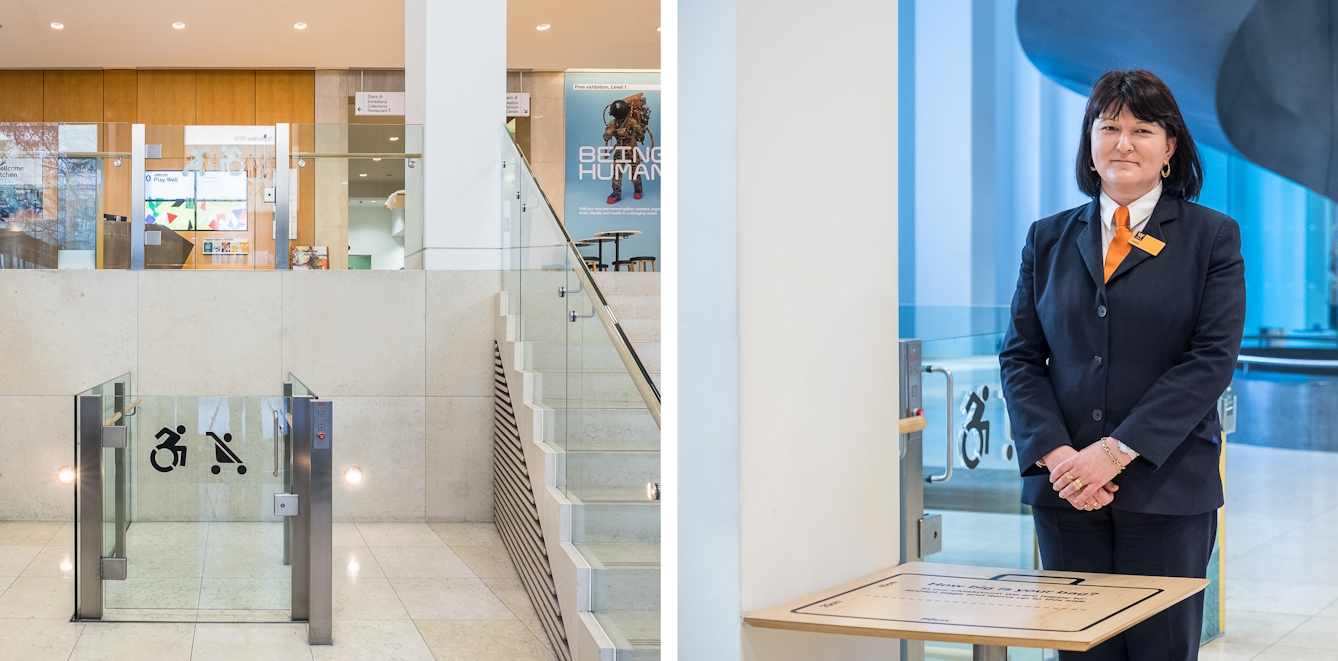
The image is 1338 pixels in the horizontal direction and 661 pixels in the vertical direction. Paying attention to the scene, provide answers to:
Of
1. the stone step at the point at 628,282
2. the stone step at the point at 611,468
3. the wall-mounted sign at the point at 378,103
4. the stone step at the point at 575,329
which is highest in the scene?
the wall-mounted sign at the point at 378,103

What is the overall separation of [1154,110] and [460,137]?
6113 mm

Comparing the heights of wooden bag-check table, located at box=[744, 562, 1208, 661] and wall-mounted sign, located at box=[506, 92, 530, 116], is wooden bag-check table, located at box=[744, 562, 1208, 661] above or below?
below

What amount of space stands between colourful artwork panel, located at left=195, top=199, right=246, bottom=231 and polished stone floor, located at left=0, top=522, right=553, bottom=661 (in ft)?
8.79

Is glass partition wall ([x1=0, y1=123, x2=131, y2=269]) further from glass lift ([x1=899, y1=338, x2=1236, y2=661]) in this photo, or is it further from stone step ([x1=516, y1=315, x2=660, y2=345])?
glass lift ([x1=899, y1=338, x2=1236, y2=661])

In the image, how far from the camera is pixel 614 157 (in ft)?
37.5

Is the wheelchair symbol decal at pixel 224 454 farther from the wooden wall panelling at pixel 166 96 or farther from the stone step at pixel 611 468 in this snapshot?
the wooden wall panelling at pixel 166 96

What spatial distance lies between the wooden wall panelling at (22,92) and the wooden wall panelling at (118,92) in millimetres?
822

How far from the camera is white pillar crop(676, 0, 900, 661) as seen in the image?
1.63 meters

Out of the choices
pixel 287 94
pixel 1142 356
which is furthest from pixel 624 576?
pixel 287 94

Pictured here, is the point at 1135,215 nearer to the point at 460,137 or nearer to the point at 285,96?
the point at 460,137

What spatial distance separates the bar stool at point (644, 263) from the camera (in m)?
8.73

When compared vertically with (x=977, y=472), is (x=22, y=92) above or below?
above

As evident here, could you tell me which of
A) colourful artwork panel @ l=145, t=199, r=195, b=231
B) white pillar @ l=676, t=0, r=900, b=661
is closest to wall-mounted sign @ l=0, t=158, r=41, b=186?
colourful artwork panel @ l=145, t=199, r=195, b=231

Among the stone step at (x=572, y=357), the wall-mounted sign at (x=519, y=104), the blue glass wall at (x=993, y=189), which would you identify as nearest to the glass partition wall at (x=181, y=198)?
the stone step at (x=572, y=357)
